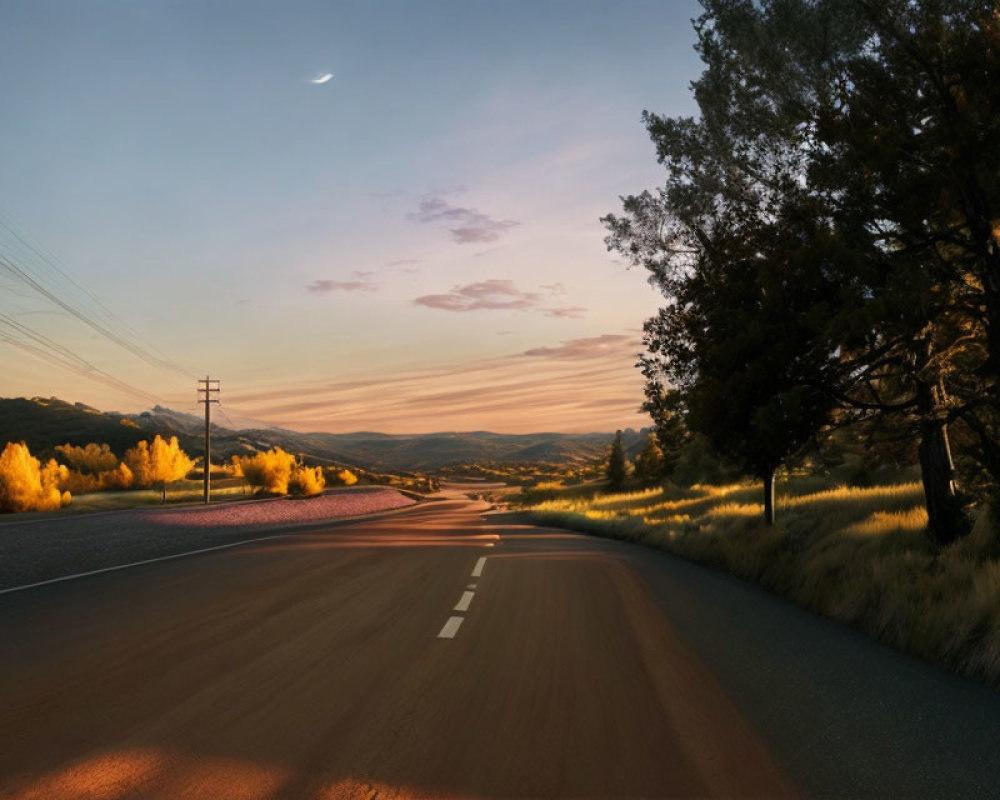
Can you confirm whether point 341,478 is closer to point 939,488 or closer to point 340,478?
point 340,478

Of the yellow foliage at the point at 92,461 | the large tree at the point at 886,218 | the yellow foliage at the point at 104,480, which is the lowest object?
the yellow foliage at the point at 104,480

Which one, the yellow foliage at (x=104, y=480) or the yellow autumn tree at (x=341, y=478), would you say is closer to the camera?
the yellow foliage at (x=104, y=480)

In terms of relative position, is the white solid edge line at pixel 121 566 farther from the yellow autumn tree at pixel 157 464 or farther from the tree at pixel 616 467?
the tree at pixel 616 467

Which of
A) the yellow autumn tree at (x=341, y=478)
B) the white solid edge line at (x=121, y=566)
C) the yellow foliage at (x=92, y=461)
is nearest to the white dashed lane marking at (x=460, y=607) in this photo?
the white solid edge line at (x=121, y=566)

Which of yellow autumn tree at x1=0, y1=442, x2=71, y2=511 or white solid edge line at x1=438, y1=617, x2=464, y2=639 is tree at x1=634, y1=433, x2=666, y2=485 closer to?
yellow autumn tree at x1=0, y1=442, x2=71, y2=511

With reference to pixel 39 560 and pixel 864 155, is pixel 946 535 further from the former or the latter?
pixel 39 560

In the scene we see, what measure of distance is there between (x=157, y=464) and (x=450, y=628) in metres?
51.3

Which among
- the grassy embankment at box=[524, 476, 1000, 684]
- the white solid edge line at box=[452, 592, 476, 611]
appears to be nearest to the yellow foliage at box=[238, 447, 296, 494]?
the grassy embankment at box=[524, 476, 1000, 684]

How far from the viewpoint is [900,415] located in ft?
43.6

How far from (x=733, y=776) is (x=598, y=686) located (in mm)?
1775

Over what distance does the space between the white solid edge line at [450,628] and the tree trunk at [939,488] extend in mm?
7312

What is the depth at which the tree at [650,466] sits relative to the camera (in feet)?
205

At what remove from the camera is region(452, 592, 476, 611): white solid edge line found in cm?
897

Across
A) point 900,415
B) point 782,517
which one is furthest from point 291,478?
point 900,415
